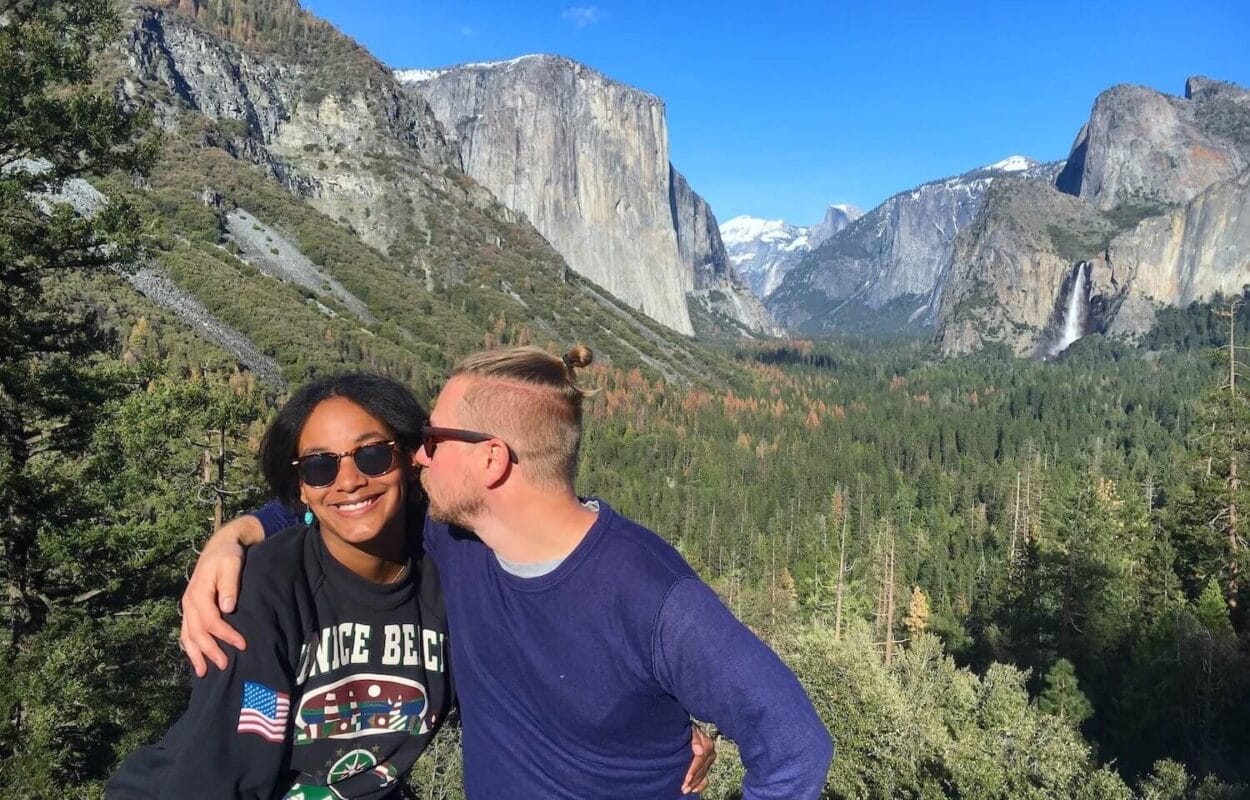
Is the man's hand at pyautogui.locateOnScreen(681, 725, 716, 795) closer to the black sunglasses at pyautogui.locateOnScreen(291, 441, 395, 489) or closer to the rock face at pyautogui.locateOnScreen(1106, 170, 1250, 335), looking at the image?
the black sunglasses at pyautogui.locateOnScreen(291, 441, 395, 489)

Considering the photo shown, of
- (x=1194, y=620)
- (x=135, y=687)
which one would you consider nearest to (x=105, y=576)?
(x=135, y=687)

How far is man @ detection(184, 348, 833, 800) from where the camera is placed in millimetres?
1995

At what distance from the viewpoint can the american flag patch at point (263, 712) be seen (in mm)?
2270

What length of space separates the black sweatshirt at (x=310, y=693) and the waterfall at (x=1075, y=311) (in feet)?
728

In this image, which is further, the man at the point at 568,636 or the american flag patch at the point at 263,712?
the american flag patch at the point at 263,712

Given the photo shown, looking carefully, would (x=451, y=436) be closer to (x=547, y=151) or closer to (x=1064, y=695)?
(x=1064, y=695)

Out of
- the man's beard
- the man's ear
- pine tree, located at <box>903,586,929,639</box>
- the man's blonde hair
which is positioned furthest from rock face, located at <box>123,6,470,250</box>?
the man's ear

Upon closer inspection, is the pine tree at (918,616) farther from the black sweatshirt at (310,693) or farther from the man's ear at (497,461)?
the man's ear at (497,461)

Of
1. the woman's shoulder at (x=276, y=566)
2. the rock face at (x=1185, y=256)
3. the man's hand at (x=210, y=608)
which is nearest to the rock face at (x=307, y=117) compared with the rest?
the woman's shoulder at (x=276, y=566)

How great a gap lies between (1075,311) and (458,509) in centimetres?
23078

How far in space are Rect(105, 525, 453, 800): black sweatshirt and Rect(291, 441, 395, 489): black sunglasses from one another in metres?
0.21

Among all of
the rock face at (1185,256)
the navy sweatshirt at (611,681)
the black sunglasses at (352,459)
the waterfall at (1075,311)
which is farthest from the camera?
the waterfall at (1075,311)

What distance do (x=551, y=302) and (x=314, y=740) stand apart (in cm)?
12334

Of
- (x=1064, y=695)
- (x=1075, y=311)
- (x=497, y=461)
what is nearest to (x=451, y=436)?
(x=497, y=461)
